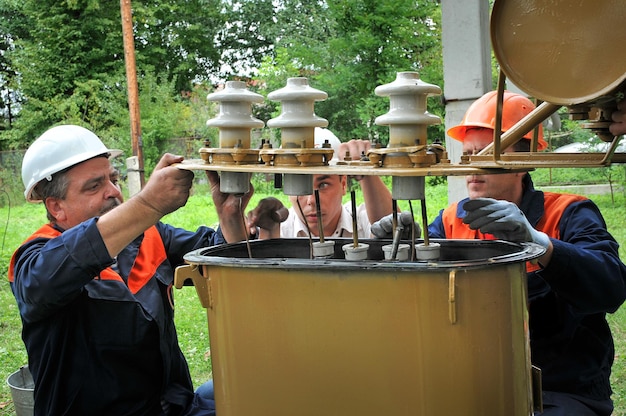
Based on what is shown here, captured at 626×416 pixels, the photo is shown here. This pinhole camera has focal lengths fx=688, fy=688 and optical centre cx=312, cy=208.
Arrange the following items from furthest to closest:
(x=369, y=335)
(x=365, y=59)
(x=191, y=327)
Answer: (x=365, y=59)
(x=191, y=327)
(x=369, y=335)

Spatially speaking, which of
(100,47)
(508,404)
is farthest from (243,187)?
(100,47)

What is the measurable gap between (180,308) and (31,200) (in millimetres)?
3602

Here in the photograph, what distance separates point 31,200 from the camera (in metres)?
2.64

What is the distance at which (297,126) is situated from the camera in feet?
5.85

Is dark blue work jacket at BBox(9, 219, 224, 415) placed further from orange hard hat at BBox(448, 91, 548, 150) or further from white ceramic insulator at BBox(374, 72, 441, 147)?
orange hard hat at BBox(448, 91, 548, 150)

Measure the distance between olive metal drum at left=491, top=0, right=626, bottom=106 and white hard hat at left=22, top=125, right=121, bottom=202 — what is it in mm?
1591

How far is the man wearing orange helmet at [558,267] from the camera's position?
2127mm

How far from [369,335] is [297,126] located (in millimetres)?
565

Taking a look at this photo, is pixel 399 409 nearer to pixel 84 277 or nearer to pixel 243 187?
pixel 243 187

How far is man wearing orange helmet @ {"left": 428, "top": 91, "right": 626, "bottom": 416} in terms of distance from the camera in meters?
2.13

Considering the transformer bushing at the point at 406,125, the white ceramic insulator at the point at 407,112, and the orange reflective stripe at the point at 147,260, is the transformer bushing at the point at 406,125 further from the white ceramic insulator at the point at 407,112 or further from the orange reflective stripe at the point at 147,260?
the orange reflective stripe at the point at 147,260

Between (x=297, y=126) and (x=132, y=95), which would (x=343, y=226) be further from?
(x=132, y=95)

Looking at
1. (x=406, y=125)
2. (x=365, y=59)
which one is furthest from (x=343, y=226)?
(x=365, y=59)

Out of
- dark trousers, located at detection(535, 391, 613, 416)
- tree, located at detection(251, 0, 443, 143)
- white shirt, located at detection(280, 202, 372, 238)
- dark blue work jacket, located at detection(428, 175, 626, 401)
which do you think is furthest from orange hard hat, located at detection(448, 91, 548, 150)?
tree, located at detection(251, 0, 443, 143)
